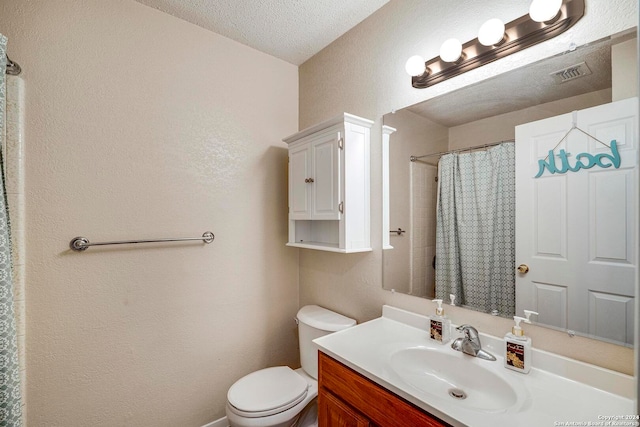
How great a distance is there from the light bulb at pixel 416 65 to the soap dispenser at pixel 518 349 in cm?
106

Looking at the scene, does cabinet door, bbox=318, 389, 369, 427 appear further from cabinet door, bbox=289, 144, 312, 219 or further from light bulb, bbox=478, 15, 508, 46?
light bulb, bbox=478, 15, 508, 46

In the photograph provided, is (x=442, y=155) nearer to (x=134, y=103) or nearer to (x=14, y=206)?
(x=134, y=103)

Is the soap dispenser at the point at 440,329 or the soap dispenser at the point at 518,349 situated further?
the soap dispenser at the point at 440,329

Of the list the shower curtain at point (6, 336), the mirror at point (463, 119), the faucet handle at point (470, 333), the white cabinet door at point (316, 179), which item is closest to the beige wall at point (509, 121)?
the mirror at point (463, 119)

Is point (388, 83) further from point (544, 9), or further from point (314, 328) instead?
point (314, 328)

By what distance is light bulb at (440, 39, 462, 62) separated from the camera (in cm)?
118

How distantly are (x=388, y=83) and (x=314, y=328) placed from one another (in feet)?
4.55

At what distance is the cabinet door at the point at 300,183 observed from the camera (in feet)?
5.60

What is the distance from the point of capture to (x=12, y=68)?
3.91 ft

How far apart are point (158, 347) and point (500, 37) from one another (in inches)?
82.8

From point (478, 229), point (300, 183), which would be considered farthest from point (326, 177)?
point (478, 229)

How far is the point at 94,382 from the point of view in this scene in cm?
138

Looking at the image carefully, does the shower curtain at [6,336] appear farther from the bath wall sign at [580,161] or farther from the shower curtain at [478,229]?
the bath wall sign at [580,161]

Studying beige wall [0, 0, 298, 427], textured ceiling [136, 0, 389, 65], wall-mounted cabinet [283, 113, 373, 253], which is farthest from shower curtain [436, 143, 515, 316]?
beige wall [0, 0, 298, 427]
